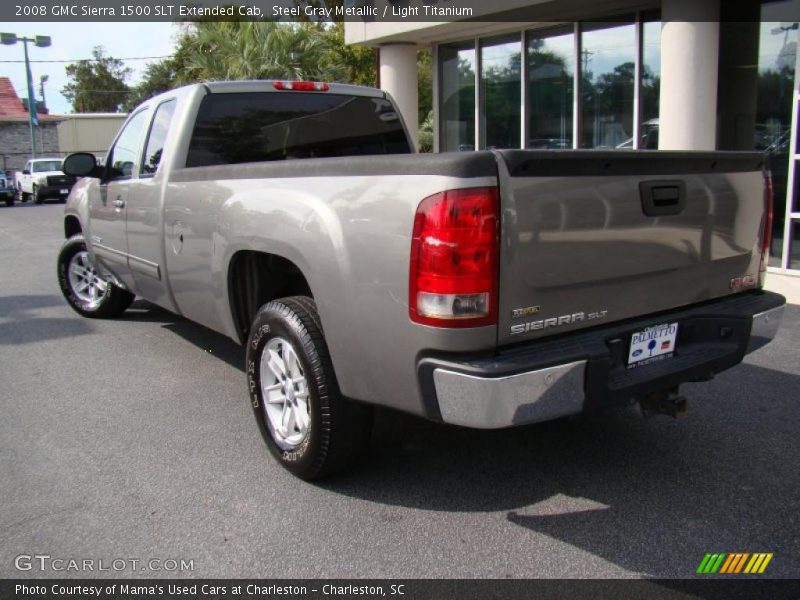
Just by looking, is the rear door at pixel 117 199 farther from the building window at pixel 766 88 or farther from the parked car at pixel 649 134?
the parked car at pixel 649 134

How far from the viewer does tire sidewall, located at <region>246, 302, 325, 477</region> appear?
3295mm

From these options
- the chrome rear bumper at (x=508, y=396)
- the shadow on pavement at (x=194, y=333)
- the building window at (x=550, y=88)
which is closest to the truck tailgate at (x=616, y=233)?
the chrome rear bumper at (x=508, y=396)

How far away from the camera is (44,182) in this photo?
2691 cm

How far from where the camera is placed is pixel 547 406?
2.75 m

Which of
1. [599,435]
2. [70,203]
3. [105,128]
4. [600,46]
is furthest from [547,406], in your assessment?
[105,128]

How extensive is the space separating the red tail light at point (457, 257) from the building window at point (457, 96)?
414 inches

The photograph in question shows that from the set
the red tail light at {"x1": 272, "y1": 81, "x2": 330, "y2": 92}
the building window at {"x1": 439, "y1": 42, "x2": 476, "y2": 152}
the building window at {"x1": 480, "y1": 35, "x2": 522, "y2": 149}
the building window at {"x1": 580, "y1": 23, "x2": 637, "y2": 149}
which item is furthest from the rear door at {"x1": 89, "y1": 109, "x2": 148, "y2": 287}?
the building window at {"x1": 439, "y1": 42, "x2": 476, "y2": 152}

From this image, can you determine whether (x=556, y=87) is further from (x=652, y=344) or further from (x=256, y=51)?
(x=256, y=51)

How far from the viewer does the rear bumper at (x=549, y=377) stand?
2.66 m

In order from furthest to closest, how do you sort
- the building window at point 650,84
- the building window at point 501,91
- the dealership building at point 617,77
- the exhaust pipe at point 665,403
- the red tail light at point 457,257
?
the building window at point 501,91
the building window at point 650,84
the dealership building at point 617,77
the exhaust pipe at point 665,403
the red tail light at point 457,257

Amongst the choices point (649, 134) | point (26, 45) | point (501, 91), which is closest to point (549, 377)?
point (649, 134)

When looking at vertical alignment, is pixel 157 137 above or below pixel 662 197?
above

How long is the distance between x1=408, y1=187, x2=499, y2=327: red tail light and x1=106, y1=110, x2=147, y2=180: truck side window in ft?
11.5

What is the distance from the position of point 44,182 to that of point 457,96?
19792mm
